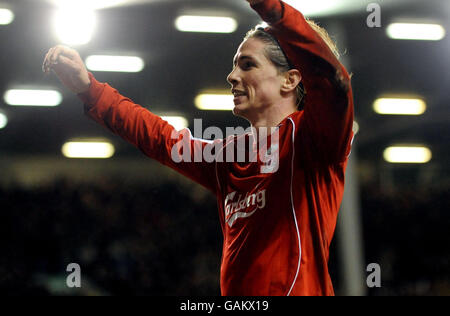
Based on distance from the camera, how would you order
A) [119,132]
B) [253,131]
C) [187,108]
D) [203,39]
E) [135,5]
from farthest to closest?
[187,108] → [203,39] → [135,5] → [119,132] → [253,131]

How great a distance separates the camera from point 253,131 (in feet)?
4.23

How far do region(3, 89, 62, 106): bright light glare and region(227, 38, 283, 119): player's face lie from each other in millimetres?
3524

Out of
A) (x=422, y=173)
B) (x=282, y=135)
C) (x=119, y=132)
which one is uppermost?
(x=422, y=173)

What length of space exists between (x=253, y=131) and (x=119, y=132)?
0.36 meters

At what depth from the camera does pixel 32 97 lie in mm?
4652

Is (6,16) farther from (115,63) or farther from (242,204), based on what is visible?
(242,204)

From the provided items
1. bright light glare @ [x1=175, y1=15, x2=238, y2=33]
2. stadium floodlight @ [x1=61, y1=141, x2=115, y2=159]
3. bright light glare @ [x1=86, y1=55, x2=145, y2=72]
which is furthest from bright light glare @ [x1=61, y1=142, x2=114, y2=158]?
bright light glare @ [x1=175, y1=15, x2=238, y2=33]

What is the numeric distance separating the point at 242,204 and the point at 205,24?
2.58 m

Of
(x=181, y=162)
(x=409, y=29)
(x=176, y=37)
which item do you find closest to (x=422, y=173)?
(x=409, y=29)

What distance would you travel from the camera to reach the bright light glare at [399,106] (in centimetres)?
526

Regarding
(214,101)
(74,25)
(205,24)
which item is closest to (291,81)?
(74,25)

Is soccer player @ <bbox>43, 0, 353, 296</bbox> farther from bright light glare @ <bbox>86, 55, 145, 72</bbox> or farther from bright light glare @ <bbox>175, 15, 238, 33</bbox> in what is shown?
bright light glare @ <bbox>86, 55, 145, 72</bbox>

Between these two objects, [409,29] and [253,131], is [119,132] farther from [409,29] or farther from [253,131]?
[409,29]

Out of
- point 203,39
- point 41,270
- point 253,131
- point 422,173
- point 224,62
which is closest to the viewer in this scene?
point 253,131
